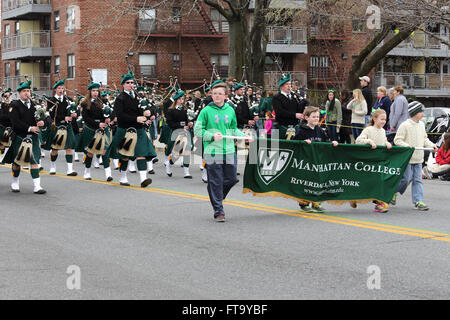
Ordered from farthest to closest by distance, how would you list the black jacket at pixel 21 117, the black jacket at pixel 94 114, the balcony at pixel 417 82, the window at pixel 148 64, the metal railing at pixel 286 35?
the balcony at pixel 417 82, the metal railing at pixel 286 35, the window at pixel 148 64, the black jacket at pixel 94 114, the black jacket at pixel 21 117

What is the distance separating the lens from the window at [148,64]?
161 feet

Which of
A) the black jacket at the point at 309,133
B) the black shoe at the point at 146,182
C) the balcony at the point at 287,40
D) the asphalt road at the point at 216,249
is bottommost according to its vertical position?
the asphalt road at the point at 216,249

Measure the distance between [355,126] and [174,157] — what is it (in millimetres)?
5289

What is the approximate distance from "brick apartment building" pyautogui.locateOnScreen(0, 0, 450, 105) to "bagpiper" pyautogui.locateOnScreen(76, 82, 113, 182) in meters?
28.7

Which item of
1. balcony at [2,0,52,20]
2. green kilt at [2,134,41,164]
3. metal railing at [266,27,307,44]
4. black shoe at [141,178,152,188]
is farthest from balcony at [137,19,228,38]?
green kilt at [2,134,41,164]

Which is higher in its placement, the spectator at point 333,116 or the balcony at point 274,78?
the balcony at point 274,78

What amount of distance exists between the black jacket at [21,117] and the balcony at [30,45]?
39688 mm

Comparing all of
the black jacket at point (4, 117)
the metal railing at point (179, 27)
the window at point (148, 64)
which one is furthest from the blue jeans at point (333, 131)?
the window at point (148, 64)

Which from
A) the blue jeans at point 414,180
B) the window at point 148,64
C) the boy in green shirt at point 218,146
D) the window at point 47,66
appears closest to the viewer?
the boy in green shirt at point 218,146

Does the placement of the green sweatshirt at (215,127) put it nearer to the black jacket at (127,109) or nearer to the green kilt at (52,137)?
the black jacket at (127,109)

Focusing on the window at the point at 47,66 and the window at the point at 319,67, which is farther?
the window at the point at 47,66

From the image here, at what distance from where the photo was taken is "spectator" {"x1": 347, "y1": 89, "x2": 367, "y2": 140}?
20250mm

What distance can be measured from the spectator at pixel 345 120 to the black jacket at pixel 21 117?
9.62 m

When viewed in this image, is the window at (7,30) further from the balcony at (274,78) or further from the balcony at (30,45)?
the balcony at (274,78)
